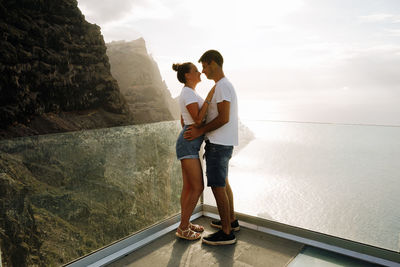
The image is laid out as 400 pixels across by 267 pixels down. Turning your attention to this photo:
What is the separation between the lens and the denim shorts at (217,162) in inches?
81.4

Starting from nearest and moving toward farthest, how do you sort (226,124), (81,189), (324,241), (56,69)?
1. (81,189)
2. (226,124)
3. (324,241)
4. (56,69)

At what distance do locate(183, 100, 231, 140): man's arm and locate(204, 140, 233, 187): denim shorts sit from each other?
0.15 m

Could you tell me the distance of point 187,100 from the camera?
6.59 feet

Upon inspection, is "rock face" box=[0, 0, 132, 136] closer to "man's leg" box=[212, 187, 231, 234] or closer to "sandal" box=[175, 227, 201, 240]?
"sandal" box=[175, 227, 201, 240]

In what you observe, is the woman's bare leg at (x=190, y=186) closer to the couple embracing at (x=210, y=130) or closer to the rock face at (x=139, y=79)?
the couple embracing at (x=210, y=130)

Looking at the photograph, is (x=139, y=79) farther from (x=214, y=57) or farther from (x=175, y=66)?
(x=214, y=57)

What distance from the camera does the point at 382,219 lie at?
197cm

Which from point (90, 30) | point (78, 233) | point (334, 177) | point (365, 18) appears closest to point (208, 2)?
point (365, 18)

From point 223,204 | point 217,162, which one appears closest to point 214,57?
point 217,162

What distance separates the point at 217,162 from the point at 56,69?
601cm

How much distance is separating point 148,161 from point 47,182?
40.5 inches

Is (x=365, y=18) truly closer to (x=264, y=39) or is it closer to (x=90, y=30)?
(x=264, y=39)

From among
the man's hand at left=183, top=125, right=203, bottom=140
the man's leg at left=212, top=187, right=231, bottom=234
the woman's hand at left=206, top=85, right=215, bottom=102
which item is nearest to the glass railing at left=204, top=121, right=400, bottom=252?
the man's leg at left=212, top=187, right=231, bottom=234

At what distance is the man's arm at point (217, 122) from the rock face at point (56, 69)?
3.13 metres
